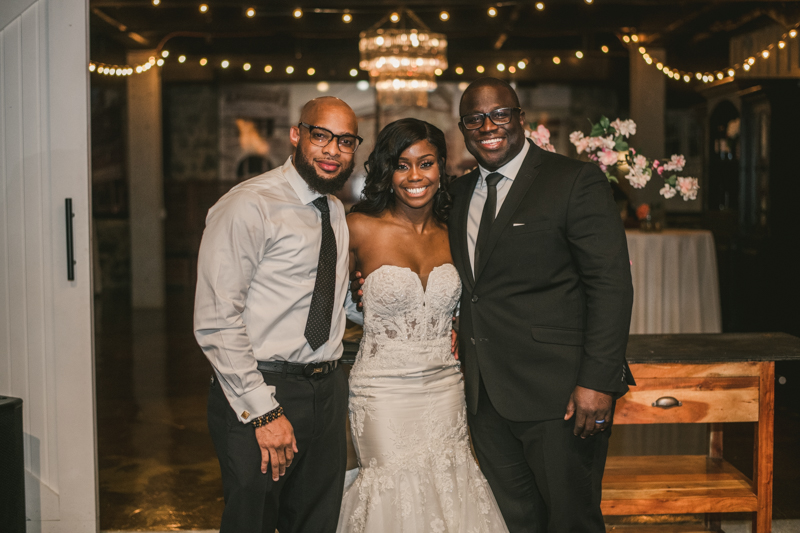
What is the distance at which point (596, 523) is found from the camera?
2414mm

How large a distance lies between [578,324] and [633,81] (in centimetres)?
679

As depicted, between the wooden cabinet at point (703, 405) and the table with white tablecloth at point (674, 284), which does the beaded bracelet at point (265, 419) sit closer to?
the wooden cabinet at point (703, 405)

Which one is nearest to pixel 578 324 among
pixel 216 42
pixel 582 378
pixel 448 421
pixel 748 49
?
pixel 582 378

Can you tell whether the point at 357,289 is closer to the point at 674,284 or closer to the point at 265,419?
the point at 265,419

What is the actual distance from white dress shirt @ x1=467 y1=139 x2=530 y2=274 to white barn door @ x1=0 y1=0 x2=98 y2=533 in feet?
5.77

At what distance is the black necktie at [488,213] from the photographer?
7.86ft

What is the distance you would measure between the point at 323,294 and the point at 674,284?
3585mm

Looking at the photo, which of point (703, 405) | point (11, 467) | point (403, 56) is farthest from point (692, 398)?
point (403, 56)

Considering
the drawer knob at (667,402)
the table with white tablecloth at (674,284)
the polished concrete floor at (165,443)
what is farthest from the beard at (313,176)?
the table with white tablecloth at (674,284)

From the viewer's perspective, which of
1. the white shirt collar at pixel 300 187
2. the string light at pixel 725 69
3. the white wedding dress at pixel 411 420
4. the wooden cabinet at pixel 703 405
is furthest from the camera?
the string light at pixel 725 69

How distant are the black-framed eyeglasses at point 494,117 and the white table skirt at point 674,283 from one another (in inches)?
117

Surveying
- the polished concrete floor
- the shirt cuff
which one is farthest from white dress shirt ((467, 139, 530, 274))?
the polished concrete floor

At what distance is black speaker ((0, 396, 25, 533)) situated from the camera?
2652 millimetres

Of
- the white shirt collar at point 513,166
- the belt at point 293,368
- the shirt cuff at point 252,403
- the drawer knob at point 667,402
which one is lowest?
the drawer knob at point 667,402
